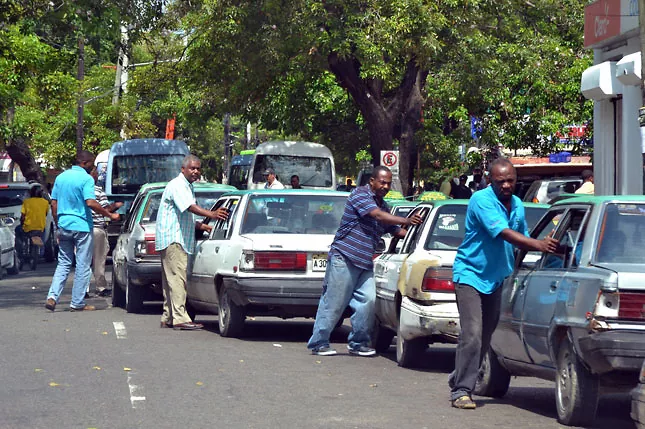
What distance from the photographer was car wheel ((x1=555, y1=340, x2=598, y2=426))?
761 centimetres

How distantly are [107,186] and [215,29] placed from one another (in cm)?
922

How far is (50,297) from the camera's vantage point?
1562cm

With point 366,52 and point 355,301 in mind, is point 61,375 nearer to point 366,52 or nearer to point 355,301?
point 355,301

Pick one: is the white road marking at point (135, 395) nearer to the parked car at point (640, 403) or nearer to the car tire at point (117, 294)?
the parked car at point (640, 403)

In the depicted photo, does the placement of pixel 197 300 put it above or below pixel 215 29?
below

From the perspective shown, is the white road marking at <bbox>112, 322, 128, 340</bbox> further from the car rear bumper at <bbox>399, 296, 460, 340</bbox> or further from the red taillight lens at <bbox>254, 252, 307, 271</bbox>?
the car rear bumper at <bbox>399, 296, 460, 340</bbox>

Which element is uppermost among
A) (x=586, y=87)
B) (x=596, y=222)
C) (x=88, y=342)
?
(x=586, y=87)

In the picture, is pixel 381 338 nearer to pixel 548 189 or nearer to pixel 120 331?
pixel 120 331

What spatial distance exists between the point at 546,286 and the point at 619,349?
3.40 feet

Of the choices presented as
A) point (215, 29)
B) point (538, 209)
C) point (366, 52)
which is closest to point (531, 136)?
point (366, 52)

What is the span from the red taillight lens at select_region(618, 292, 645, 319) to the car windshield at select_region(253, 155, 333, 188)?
24.0 metres

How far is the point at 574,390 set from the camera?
302 inches

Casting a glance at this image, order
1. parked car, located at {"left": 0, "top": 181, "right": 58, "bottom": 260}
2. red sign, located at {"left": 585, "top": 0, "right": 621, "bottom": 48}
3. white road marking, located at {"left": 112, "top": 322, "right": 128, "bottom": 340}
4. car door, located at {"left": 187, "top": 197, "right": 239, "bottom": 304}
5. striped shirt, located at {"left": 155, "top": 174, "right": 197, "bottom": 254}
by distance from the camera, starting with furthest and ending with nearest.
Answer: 1. parked car, located at {"left": 0, "top": 181, "right": 58, "bottom": 260}
2. red sign, located at {"left": 585, "top": 0, "right": 621, "bottom": 48}
3. striped shirt, located at {"left": 155, "top": 174, "right": 197, "bottom": 254}
4. car door, located at {"left": 187, "top": 197, "right": 239, "bottom": 304}
5. white road marking, located at {"left": 112, "top": 322, "right": 128, "bottom": 340}

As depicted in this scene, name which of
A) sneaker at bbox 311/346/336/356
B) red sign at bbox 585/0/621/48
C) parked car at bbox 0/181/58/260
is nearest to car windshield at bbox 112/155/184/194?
parked car at bbox 0/181/58/260
